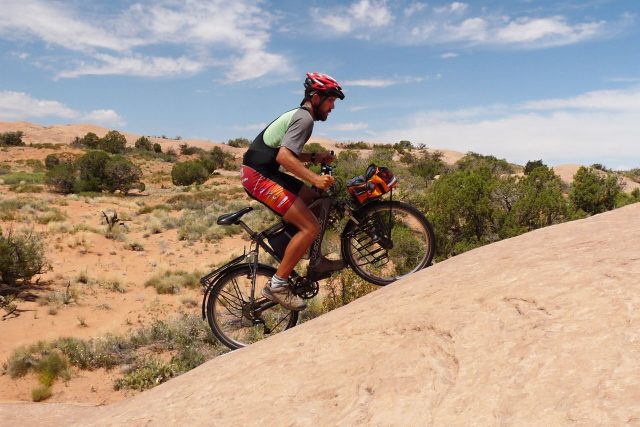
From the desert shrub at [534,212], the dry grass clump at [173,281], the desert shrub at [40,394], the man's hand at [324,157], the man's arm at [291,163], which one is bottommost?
the desert shrub at [40,394]

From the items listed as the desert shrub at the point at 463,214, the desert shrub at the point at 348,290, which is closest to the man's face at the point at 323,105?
the desert shrub at the point at 348,290

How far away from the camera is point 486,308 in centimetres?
281

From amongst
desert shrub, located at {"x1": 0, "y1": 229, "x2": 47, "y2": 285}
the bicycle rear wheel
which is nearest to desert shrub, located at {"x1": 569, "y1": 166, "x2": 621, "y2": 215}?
the bicycle rear wheel

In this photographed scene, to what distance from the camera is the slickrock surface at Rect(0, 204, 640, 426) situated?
2104mm

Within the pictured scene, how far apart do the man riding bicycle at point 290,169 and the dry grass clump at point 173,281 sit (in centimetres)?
942

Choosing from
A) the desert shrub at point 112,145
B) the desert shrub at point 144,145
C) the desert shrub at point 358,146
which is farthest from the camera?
the desert shrub at point 144,145

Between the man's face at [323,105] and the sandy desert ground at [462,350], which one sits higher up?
the man's face at [323,105]

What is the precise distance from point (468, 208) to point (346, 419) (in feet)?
36.0

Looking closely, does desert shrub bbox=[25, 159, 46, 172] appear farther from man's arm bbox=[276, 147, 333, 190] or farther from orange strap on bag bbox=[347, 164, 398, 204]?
man's arm bbox=[276, 147, 333, 190]

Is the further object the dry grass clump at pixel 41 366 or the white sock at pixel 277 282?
the dry grass clump at pixel 41 366

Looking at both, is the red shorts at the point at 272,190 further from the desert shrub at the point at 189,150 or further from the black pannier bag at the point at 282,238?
the desert shrub at the point at 189,150

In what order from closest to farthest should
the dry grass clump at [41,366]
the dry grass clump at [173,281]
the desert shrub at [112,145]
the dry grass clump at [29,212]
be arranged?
the dry grass clump at [41,366]
the dry grass clump at [173,281]
the dry grass clump at [29,212]
the desert shrub at [112,145]

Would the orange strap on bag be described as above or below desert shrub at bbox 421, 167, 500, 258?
above

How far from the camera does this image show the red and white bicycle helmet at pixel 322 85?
4548 millimetres
